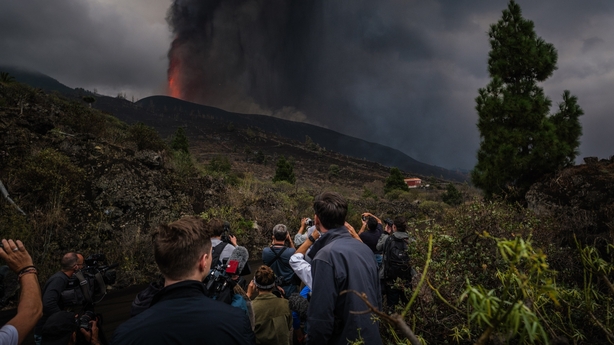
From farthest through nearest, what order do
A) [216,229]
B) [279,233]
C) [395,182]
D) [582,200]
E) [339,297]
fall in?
[395,182]
[582,200]
[279,233]
[216,229]
[339,297]

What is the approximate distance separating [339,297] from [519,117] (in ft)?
26.7

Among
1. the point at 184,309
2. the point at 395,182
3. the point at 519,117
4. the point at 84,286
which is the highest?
the point at 519,117

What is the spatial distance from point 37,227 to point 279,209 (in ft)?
34.1

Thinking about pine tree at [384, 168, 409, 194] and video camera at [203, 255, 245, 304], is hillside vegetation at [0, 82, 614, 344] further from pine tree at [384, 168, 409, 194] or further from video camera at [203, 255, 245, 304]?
pine tree at [384, 168, 409, 194]

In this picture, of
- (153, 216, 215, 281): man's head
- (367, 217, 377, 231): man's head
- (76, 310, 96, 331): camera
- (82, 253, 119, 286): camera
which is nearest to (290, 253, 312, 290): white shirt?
(153, 216, 215, 281): man's head

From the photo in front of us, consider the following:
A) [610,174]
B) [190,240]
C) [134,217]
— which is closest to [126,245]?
[134,217]

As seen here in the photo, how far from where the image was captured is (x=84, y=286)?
3564mm

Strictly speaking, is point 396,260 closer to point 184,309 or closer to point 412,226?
point 412,226

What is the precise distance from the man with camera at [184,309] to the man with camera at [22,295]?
619 mm

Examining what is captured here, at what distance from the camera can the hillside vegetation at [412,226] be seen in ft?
3.41

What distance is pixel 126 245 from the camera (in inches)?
359

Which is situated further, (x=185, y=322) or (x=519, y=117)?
(x=519, y=117)

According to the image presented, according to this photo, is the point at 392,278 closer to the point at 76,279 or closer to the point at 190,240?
the point at 190,240

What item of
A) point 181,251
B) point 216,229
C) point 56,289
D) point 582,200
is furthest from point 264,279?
point 582,200
